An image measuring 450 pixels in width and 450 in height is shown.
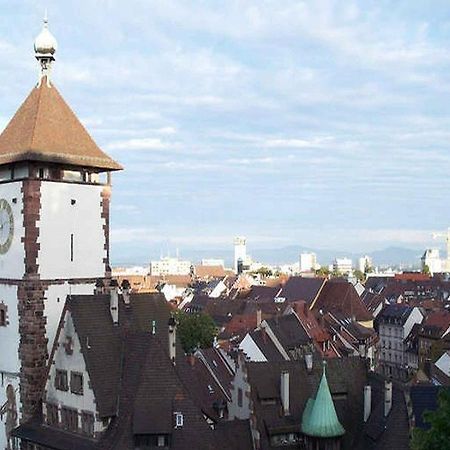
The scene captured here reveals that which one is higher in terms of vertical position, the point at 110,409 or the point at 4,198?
the point at 4,198

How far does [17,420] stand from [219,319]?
71.5 m

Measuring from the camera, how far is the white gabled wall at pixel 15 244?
1454 inches

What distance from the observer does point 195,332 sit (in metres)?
80.2

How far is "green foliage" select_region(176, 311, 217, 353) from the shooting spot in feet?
260

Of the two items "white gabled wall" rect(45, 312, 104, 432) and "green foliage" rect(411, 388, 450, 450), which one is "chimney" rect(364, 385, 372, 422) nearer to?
"white gabled wall" rect(45, 312, 104, 432)

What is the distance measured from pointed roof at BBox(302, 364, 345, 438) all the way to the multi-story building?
66844 mm

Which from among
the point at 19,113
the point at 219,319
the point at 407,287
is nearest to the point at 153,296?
the point at 19,113

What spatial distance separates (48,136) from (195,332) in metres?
45.5

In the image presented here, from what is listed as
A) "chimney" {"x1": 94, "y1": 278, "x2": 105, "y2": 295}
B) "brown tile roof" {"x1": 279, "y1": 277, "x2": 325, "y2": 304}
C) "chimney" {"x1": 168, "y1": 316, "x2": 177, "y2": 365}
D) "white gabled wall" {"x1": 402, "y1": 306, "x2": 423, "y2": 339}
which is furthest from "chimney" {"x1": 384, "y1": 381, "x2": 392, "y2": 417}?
"brown tile roof" {"x1": 279, "y1": 277, "x2": 325, "y2": 304}

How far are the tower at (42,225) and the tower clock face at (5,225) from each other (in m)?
0.05

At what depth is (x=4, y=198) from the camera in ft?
126

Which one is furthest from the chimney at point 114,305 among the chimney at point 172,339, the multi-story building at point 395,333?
the multi-story building at point 395,333

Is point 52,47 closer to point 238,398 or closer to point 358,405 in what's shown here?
point 238,398

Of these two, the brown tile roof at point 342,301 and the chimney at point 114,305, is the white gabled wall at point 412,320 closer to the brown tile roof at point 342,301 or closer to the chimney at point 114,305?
the brown tile roof at point 342,301
